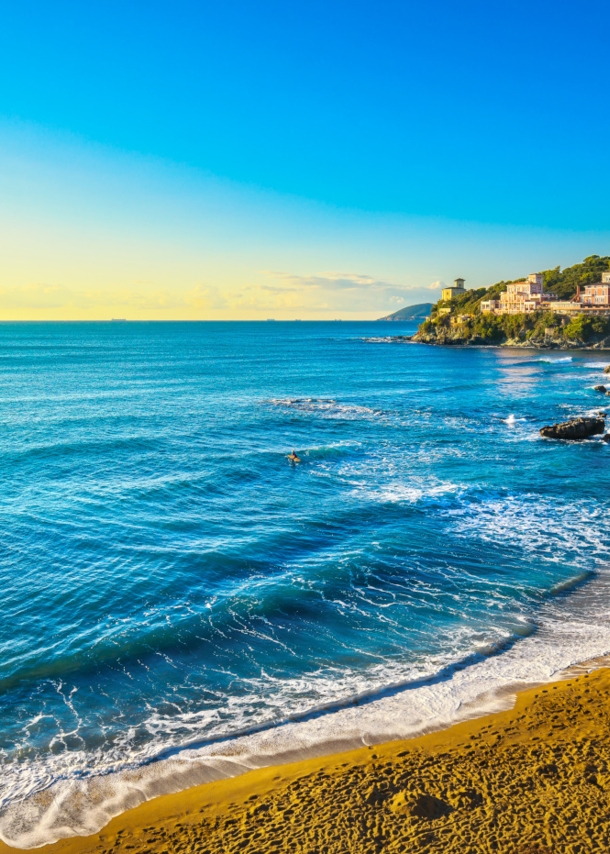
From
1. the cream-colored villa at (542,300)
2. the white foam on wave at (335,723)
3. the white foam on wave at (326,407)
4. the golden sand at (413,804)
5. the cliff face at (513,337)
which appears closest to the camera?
the golden sand at (413,804)

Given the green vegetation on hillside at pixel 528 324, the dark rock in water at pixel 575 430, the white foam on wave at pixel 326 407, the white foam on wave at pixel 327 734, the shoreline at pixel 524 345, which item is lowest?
the white foam on wave at pixel 327 734

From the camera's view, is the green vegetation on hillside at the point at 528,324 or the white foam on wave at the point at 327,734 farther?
the green vegetation on hillside at the point at 528,324

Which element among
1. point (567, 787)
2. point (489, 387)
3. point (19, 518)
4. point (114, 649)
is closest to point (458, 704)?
point (567, 787)

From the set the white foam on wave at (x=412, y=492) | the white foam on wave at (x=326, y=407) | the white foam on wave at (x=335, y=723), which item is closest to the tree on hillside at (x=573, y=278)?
the white foam on wave at (x=326, y=407)

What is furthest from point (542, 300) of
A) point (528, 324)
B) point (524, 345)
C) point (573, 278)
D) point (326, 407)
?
point (326, 407)

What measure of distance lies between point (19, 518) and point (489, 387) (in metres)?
68.0

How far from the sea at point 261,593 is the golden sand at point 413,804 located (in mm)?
806

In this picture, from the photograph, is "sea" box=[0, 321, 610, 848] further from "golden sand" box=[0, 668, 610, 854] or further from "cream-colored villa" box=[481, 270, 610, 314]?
"cream-colored villa" box=[481, 270, 610, 314]

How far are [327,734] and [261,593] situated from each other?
8.08 metres

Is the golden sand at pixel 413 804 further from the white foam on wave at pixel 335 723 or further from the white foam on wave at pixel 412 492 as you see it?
the white foam on wave at pixel 412 492

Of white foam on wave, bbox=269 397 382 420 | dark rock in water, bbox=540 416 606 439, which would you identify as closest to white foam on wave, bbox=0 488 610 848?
dark rock in water, bbox=540 416 606 439

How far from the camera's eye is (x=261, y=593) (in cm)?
2267

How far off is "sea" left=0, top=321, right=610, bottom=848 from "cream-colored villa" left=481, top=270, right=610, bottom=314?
114m

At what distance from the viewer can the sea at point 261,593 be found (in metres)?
15.0
